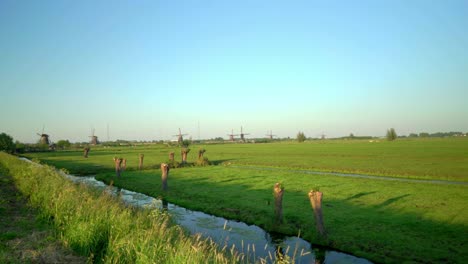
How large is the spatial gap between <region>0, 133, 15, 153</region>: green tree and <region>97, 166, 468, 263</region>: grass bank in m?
87.4

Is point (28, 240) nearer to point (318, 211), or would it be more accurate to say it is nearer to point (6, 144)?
point (318, 211)

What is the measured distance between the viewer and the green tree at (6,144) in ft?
317

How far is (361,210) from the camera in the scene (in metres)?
19.4

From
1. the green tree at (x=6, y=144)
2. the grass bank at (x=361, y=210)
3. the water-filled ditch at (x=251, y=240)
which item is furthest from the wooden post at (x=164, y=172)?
the green tree at (x=6, y=144)

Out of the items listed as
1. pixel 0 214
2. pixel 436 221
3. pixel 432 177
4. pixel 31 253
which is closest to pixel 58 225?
pixel 31 253

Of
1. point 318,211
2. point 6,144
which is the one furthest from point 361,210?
point 6,144

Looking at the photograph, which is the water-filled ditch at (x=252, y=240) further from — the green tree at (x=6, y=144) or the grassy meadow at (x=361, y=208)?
the green tree at (x=6, y=144)

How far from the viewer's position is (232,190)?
27.5 meters

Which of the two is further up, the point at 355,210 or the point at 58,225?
the point at 58,225

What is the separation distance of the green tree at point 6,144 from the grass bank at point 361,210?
8741 cm

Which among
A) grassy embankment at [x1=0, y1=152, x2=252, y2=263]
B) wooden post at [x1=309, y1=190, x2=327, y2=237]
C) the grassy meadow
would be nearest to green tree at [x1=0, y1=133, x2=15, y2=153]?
the grassy meadow

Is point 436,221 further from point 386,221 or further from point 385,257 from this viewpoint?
point 385,257

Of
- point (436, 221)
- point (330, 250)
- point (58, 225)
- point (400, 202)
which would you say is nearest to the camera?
point (58, 225)

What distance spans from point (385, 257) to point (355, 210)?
718cm
